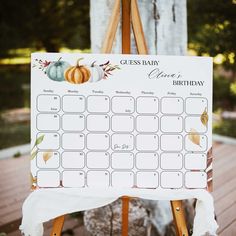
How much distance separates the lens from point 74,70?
137 cm

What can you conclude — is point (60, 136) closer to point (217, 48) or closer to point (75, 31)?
point (217, 48)

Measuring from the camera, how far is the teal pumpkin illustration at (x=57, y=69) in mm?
1375

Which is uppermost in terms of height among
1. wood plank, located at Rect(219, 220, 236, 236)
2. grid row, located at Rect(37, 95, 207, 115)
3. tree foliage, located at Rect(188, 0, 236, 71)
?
tree foliage, located at Rect(188, 0, 236, 71)

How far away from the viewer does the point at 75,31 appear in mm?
5168

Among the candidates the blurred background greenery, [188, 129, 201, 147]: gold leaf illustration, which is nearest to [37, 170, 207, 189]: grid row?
[188, 129, 201, 147]: gold leaf illustration

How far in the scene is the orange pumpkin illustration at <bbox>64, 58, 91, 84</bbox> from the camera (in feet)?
4.49

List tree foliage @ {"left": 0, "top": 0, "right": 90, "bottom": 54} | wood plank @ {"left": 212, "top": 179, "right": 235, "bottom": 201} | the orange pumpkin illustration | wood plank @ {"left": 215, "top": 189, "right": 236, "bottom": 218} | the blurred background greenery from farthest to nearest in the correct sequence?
tree foliage @ {"left": 0, "top": 0, "right": 90, "bottom": 54} → the blurred background greenery → wood plank @ {"left": 212, "top": 179, "right": 235, "bottom": 201} → wood plank @ {"left": 215, "top": 189, "right": 236, "bottom": 218} → the orange pumpkin illustration

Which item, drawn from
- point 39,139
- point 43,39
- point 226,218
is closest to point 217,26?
point 226,218

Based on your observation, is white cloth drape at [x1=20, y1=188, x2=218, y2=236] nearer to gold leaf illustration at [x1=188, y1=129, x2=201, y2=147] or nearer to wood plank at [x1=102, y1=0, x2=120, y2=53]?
gold leaf illustration at [x1=188, y1=129, x2=201, y2=147]

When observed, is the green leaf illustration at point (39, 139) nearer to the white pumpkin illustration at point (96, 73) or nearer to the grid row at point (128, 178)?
the grid row at point (128, 178)

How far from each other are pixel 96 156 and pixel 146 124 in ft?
0.67

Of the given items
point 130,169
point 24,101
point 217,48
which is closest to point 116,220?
point 130,169

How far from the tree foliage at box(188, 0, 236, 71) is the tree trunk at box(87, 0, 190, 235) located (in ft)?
2.58

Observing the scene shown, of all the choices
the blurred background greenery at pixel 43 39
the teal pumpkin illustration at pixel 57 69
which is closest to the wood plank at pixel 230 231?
the teal pumpkin illustration at pixel 57 69
